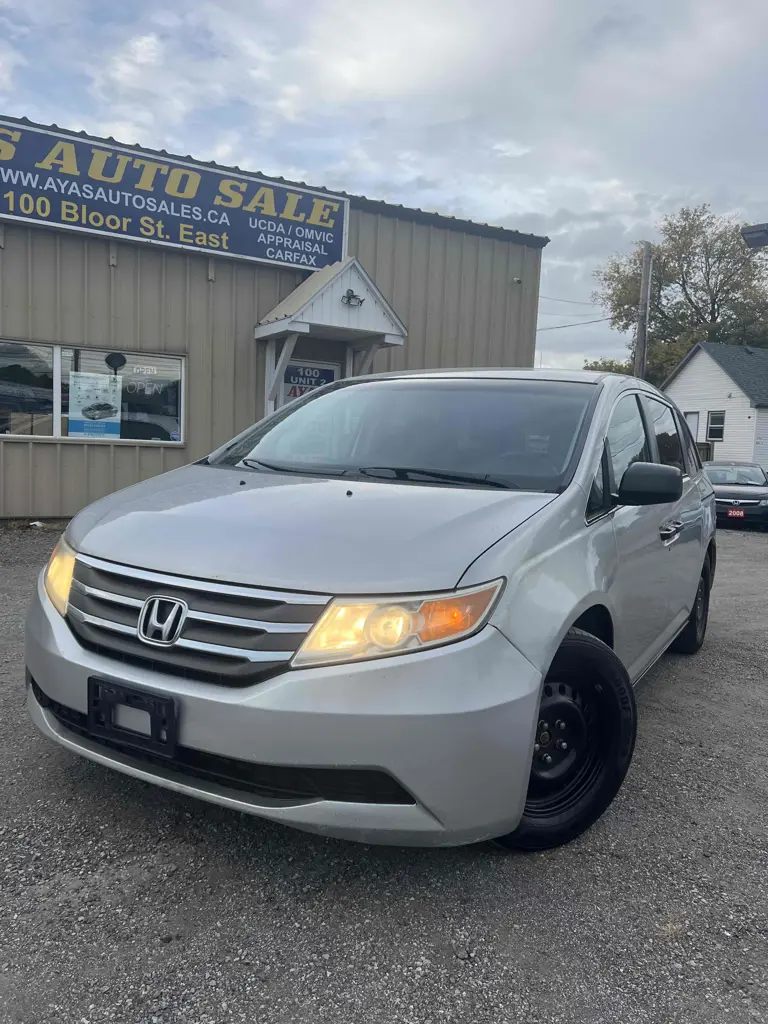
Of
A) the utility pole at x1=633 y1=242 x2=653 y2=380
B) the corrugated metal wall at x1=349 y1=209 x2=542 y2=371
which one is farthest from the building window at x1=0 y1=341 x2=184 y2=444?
the utility pole at x1=633 y1=242 x2=653 y2=380

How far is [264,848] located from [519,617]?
3.80ft

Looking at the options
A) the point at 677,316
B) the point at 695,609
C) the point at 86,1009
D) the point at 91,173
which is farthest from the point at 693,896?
the point at 677,316

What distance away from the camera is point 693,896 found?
93.8 inches

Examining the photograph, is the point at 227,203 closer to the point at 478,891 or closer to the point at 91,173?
the point at 91,173

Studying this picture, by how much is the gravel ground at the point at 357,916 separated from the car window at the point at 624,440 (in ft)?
4.32

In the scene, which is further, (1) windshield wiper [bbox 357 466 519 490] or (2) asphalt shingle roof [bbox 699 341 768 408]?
(2) asphalt shingle roof [bbox 699 341 768 408]

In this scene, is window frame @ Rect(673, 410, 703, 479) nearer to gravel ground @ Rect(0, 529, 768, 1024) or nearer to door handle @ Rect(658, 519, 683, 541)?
door handle @ Rect(658, 519, 683, 541)

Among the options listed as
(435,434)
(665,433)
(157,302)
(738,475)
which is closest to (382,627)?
(435,434)

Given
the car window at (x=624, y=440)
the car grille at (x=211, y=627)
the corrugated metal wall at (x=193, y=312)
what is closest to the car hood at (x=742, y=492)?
the corrugated metal wall at (x=193, y=312)

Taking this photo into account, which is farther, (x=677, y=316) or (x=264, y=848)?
(x=677, y=316)

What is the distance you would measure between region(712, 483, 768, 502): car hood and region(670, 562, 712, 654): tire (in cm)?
1068

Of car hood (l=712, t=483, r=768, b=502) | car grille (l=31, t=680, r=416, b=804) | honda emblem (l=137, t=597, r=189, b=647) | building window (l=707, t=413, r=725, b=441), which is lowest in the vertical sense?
car hood (l=712, t=483, r=768, b=502)

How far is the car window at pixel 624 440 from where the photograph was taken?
3213 millimetres

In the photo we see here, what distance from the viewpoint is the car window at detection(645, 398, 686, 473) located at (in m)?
4.10
